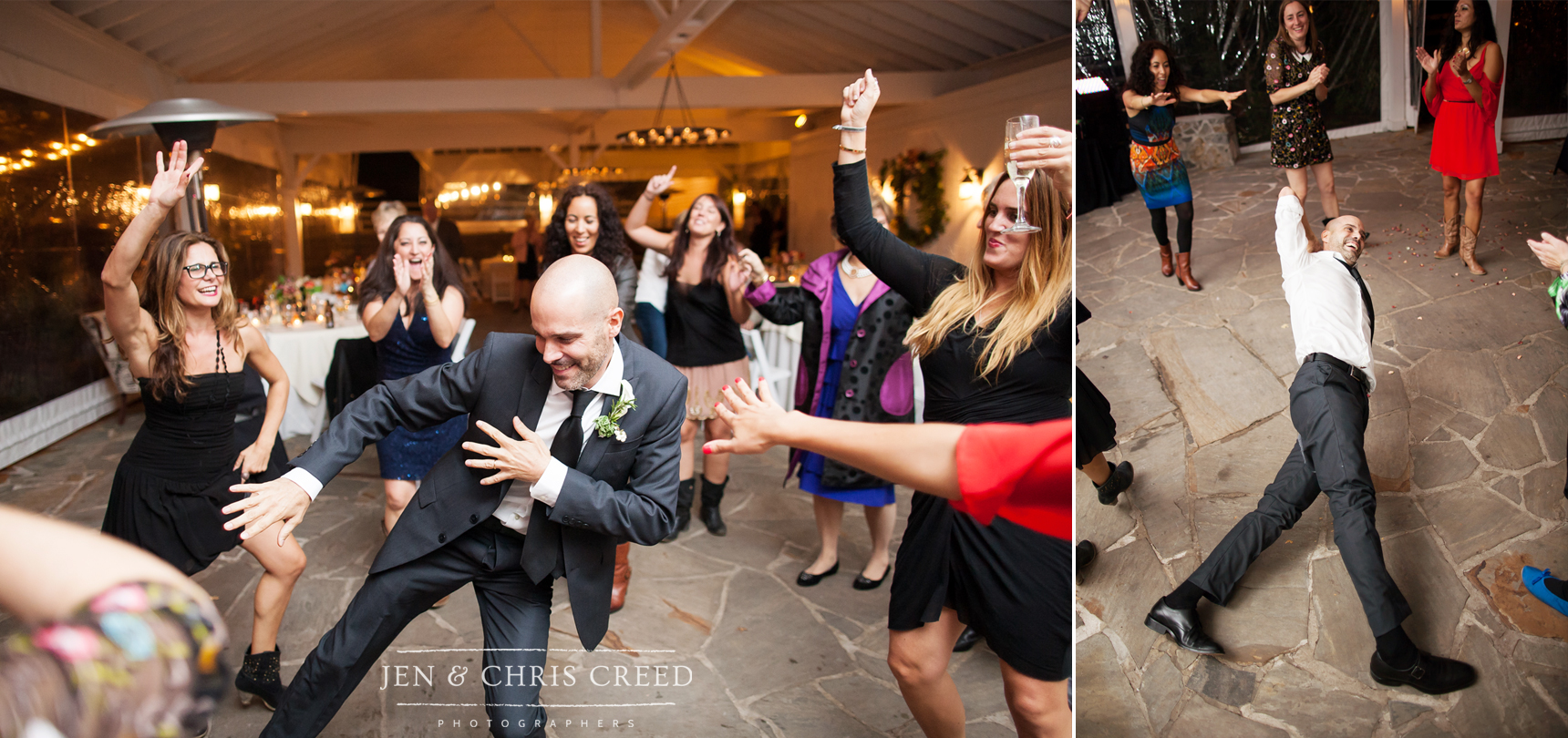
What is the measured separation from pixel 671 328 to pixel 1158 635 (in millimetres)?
2420

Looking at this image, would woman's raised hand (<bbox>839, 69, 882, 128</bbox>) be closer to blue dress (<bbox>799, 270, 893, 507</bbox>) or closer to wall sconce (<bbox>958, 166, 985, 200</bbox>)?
blue dress (<bbox>799, 270, 893, 507</bbox>)

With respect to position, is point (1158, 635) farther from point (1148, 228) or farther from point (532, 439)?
point (532, 439)

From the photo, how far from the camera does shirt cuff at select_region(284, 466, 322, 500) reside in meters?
1.47

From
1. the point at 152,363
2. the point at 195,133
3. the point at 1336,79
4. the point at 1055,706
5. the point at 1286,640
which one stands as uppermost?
the point at 195,133

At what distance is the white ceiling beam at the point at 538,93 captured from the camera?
26.3ft

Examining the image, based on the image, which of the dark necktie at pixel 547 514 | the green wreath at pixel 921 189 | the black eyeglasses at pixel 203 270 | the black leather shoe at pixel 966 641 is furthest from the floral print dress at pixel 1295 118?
the green wreath at pixel 921 189

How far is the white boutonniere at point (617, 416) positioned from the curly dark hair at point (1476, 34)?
1.41 metres

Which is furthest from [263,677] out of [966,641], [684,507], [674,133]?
[674,133]

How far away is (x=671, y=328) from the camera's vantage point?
3381 millimetres

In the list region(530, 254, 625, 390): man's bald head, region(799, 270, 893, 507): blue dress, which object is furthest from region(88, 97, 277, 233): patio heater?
region(799, 270, 893, 507): blue dress

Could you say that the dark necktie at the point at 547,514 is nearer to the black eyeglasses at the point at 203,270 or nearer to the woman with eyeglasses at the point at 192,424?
the woman with eyeglasses at the point at 192,424

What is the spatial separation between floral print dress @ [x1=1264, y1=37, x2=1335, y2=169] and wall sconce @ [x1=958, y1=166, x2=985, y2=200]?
21.0 ft

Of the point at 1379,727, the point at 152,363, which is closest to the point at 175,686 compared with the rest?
the point at 1379,727

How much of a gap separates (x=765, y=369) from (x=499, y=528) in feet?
10.6
